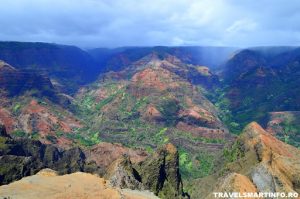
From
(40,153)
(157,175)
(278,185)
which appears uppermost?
(278,185)

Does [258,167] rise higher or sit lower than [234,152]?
higher

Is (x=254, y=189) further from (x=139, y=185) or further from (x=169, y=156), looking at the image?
(x=169, y=156)

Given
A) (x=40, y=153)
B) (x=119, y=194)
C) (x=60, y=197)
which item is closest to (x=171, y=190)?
(x=119, y=194)

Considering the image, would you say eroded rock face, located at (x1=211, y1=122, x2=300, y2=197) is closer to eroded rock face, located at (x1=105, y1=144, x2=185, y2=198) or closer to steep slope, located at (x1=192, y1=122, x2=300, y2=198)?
steep slope, located at (x1=192, y1=122, x2=300, y2=198)

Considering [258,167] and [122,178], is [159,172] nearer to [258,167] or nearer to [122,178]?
[122,178]

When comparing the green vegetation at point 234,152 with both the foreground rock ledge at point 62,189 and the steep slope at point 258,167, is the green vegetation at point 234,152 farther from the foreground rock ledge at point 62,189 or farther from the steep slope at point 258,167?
the foreground rock ledge at point 62,189

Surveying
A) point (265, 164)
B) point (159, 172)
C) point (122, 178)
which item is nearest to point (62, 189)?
point (122, 178)

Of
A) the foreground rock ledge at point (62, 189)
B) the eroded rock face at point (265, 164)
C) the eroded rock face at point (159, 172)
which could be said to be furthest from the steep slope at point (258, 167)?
the foreground rock ledge at point (62, 189)
